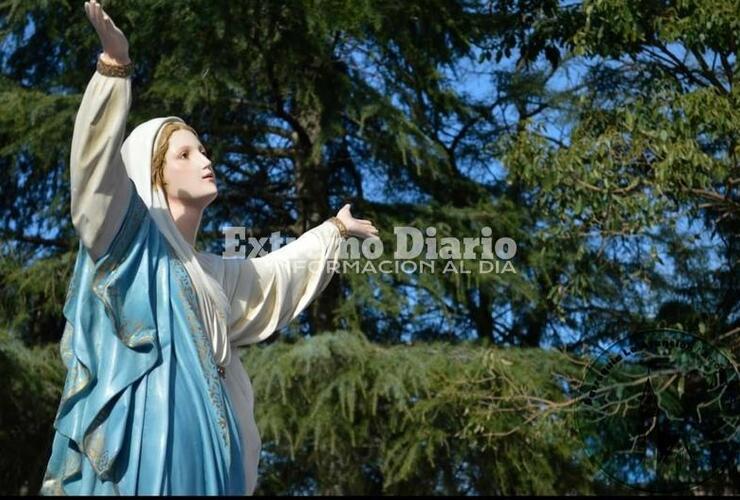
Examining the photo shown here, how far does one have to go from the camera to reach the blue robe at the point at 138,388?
3424 mm

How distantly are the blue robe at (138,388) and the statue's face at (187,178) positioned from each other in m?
0.25

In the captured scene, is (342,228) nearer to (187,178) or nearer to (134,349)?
(187,178)

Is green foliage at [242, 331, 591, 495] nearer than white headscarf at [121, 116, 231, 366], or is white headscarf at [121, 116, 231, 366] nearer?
white headscarf at [121, 116, 231, 366]

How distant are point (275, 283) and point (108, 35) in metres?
0.99

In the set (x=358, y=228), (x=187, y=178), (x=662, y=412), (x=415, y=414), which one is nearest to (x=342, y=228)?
(x=358, y=228)

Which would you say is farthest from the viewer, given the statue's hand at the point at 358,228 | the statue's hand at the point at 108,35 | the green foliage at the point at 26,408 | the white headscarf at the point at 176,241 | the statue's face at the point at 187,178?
the green foliage at the point at 26,408

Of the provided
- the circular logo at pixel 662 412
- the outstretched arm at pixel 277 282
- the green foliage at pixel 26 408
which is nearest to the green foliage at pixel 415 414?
the circular logo at pixel 662 412

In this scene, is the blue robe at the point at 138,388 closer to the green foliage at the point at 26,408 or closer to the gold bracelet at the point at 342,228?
the gold bracelet at the point at 342,228

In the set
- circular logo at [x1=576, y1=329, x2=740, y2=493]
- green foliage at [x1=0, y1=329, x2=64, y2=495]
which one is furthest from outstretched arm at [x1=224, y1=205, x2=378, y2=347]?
green foliage at [x1=0, y1=329, x2=64, y2=495]

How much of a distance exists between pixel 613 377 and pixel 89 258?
16.4 feet

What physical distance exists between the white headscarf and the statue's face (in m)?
0.04

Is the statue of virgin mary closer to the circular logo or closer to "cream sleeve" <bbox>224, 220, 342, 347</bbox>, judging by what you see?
"cream sleeve" <bbox>224, 220, 342, 347</bbox>

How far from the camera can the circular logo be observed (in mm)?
7750

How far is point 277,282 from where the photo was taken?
409cm
